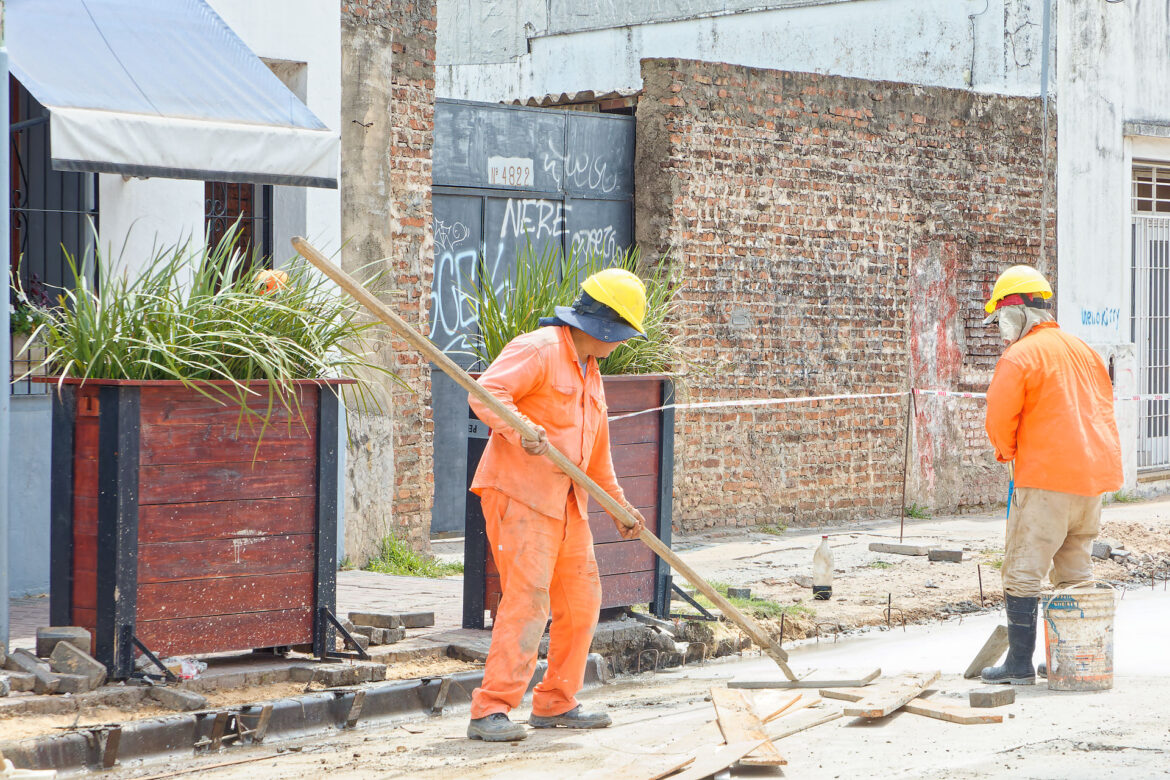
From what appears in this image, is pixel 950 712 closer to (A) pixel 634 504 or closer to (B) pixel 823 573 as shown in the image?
(A) pixel 634 504

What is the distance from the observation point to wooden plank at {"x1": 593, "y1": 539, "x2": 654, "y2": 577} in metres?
8.16

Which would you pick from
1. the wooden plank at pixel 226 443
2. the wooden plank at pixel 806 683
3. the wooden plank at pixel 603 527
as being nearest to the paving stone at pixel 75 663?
the wooden plank at pixel 226 443

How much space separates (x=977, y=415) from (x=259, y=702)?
991 cm

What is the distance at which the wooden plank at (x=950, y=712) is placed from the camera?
646cm

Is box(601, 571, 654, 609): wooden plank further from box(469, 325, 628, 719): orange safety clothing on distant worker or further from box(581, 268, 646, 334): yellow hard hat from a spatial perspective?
box(581, 268, 646, 334): yellow hard hat

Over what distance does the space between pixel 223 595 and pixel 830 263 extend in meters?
8.15

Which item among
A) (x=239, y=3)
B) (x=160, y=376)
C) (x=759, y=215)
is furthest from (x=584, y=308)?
(x=759, y=215)

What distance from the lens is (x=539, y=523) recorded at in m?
6.39

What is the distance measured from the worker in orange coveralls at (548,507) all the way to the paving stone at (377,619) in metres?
1.38

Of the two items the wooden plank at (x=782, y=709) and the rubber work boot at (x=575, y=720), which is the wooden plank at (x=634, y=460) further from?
the rubber work boot at (x=575, y=720)

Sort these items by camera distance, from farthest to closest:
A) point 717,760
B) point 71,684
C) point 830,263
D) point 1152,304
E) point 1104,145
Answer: point 1152,304, point 1104,145, point 830,263, point 71,684, point 717,760

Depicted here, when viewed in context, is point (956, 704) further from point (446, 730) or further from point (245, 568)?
point (245, 568)

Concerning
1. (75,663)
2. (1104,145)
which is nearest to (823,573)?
(75,663)

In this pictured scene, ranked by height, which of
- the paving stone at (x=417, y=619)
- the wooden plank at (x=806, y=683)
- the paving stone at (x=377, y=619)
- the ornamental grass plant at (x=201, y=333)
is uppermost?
the ornamental grass plant at (x=201, y=333)
